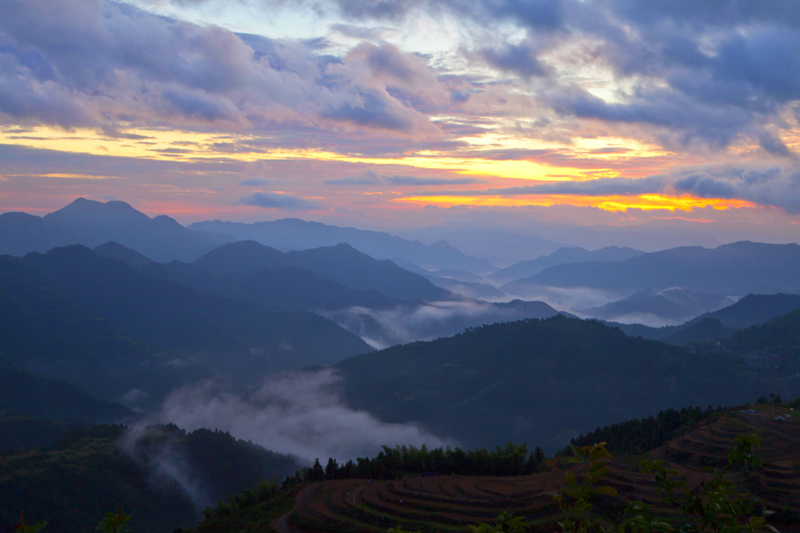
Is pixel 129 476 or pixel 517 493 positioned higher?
pixel 517 493

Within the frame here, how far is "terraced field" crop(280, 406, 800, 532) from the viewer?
63.4 m

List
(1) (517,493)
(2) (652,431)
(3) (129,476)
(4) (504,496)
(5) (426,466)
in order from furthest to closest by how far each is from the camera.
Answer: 1. (3) (129,476)
2. (2) (652,431)
3. (5) (426,466)
4. (1) (517,493)
5. (4) (504,496)

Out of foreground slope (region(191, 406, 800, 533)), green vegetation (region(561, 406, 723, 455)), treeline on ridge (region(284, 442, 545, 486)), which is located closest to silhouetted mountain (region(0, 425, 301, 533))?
treeline on ridge (region(284, 442, 545, 486))

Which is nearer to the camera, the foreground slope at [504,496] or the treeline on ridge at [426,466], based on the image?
the foreground slope at [504,496]

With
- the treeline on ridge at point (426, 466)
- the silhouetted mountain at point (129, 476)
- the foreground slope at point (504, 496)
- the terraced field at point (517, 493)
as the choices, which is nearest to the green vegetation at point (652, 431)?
the foreground slope at point (504, 496)

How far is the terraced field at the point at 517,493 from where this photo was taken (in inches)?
2495

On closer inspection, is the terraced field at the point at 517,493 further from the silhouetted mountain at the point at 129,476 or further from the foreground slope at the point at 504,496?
the silhouetted mountain at the point at 129,476

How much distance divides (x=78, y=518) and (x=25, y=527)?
17466 centimetres

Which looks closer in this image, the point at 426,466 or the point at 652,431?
the point at 426,466

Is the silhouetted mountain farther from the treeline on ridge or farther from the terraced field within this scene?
the terraced field

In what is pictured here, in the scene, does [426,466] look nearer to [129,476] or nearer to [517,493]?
[517,493]

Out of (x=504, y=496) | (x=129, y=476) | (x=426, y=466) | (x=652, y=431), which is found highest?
(x=504, y=496)

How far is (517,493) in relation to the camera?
234 feet

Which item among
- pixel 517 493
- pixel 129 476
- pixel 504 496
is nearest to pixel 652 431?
pixel 517 493
